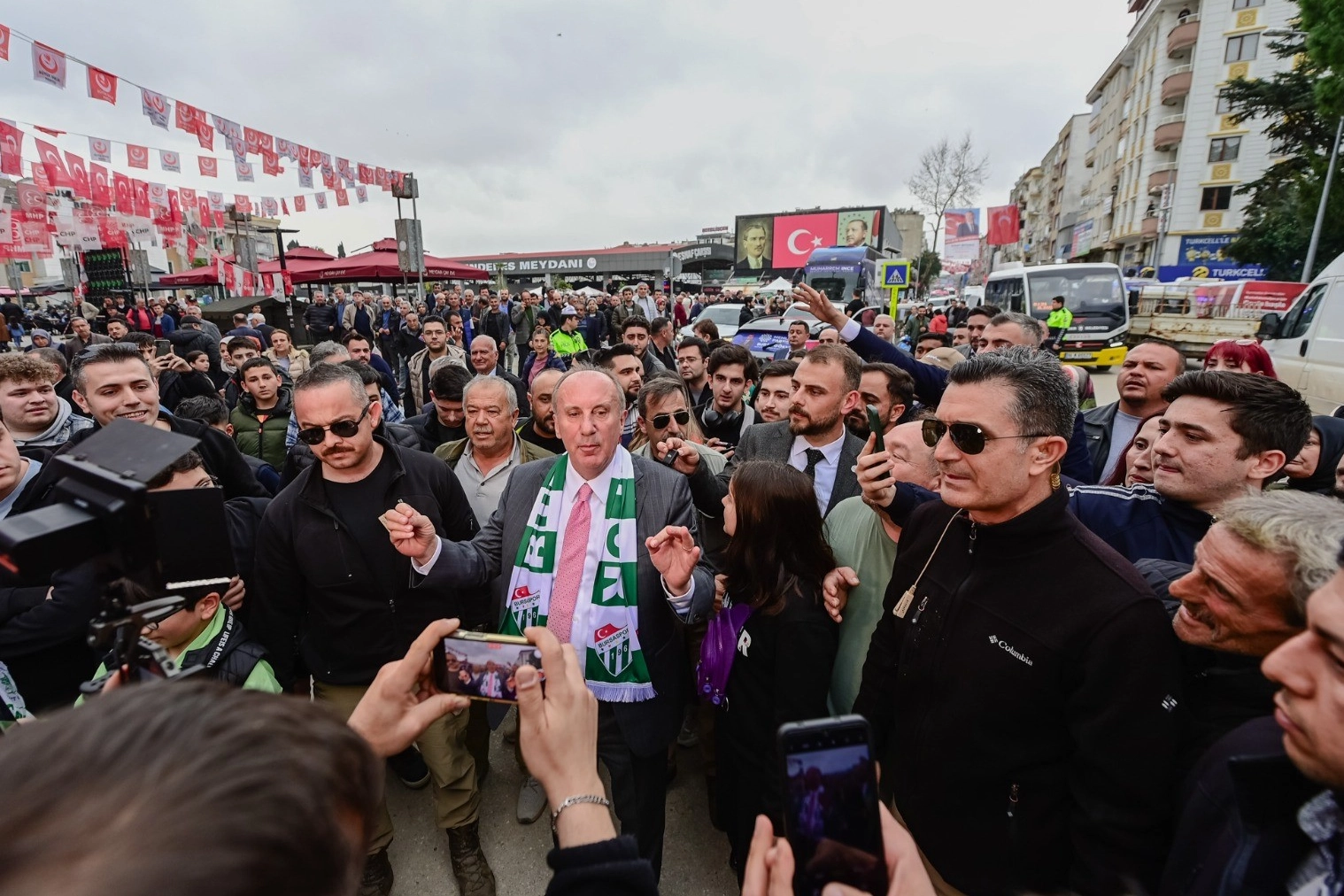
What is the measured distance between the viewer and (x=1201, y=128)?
3388 centimetres

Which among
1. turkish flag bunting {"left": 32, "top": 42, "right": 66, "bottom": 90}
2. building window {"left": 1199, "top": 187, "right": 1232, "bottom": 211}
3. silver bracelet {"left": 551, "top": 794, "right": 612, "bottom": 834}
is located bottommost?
silver bracelet {"left": 551, "top": 794, "right": 612, "bottom": 834}

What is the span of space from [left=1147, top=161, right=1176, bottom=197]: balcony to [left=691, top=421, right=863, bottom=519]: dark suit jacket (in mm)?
44092

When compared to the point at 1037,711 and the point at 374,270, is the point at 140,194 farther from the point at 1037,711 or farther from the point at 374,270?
the point at 1037,711

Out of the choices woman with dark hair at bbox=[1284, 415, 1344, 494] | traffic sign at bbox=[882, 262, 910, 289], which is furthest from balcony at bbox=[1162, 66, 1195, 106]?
woman with dark hair at bbox=[1284, 415, 1344, 494]

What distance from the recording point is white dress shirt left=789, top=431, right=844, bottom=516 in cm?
330

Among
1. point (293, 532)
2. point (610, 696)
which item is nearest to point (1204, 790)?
point (610, 696)

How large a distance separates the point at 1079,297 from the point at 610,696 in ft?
57.6

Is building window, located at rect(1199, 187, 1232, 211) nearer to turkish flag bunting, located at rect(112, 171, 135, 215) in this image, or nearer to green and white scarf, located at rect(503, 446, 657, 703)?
green and white scarf, located at rect(503, 446, 657, 703)

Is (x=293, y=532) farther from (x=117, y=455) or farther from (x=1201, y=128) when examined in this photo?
(x=1201, y=128)

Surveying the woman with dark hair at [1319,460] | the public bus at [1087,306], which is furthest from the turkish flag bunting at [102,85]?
the public bus at [1087,306]

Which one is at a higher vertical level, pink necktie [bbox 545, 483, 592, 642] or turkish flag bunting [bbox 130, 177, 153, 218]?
turkish flag bunting [bbox 130, 177, 153, 218]

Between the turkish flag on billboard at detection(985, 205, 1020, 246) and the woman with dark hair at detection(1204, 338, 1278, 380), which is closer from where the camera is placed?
the woman with dark hair at detection(1204, 338, 1278, 380)

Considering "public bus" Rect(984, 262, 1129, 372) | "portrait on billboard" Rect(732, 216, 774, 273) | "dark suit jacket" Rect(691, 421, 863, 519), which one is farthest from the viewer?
"portrait on billboard" Rect(732, 216, 774, 273)

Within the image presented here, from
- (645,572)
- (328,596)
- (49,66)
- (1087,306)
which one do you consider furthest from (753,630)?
(1087,306)
